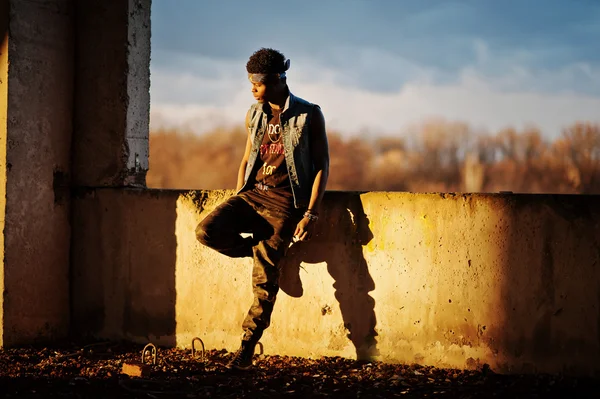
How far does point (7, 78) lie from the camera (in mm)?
5191

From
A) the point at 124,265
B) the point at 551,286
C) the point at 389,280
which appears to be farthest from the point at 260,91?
the point at 551,286

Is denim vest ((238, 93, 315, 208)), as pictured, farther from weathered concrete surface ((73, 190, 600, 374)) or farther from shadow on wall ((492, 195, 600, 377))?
shadow on wall ((492, 195, 600, 377))

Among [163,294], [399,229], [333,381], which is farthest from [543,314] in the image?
[163,294]

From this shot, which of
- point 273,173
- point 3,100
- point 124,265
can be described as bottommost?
point 124,265

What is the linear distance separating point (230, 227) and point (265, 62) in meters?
1.00

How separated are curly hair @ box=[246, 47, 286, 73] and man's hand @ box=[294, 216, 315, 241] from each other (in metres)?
0.89

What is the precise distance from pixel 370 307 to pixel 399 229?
515 millimetres

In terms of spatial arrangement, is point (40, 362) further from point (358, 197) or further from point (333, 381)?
point (358, 197)

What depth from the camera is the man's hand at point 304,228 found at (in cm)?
450

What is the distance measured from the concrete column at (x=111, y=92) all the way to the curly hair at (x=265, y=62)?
133 cm

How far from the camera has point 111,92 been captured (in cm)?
553

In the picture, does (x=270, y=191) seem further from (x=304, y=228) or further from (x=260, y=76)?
(x=260, y=76)

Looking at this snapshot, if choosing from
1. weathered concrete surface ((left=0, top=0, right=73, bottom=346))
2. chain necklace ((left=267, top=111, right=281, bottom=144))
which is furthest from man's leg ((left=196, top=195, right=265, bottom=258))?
weathered concrete surface ((left=0, top=0, right=73, bottom=346))

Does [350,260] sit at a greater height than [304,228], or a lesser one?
lesser
